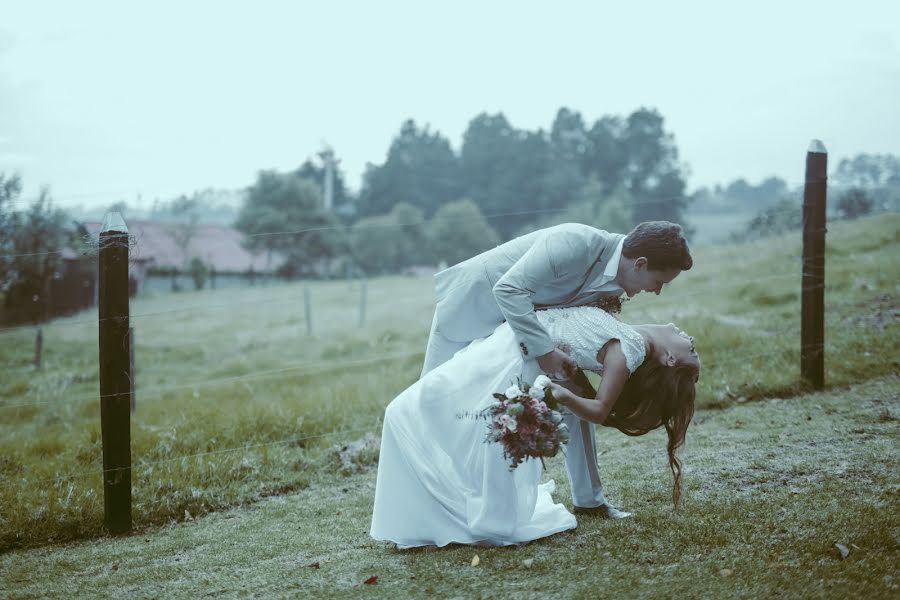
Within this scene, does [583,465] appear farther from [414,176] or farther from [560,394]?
[414,176]

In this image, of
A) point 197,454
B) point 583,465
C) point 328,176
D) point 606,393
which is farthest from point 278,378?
point 328,176

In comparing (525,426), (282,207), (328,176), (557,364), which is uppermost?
(328,176)

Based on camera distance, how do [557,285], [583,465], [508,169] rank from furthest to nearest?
[508,169], [583,465], [557,285]

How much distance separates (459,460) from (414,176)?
164ft

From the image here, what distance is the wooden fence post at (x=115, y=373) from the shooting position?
496cm

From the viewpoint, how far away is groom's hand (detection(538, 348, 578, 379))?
402 centimetres

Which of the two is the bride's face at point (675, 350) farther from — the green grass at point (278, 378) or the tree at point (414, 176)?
the tree at point (414, 176)

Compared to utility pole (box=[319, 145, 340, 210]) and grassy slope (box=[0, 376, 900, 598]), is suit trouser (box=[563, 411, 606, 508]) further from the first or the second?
utility pole (box=[319, 145, 340, 210])

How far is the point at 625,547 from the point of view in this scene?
3.93 metres

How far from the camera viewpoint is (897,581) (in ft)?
10.7

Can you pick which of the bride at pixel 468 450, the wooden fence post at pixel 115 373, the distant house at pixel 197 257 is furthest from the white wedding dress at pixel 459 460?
the distant house at pixel 197 257

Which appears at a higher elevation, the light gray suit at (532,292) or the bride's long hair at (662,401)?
the light gray suit at (532,292)

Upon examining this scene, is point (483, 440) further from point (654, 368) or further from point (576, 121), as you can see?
point (576, 121)

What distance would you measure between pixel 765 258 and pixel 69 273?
38.6 feet
